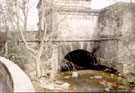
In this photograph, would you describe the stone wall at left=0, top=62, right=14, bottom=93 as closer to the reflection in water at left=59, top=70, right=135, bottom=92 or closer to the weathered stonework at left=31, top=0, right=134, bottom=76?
the reflection in water at left=59, top=70, right=135, bottom=92

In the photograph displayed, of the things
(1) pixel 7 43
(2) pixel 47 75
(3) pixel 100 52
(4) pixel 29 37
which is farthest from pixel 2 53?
(3) pixel 100 52

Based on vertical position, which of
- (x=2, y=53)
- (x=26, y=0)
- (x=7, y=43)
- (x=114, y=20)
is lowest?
(x=2, y=53)

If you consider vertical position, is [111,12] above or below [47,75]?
above

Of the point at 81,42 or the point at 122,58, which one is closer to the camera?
the point at 122,58

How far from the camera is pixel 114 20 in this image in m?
12.2

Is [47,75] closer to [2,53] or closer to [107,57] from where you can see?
[2,53]

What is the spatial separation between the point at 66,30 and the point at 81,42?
176 cm

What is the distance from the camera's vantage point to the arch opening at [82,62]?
13.0 meters

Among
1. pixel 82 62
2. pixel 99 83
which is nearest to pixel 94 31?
pixel 82 62

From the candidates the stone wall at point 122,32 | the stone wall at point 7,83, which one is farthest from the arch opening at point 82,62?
the stone wall at point 7,83

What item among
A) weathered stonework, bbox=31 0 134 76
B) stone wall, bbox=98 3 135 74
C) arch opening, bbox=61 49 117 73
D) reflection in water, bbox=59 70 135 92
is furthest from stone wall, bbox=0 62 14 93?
arch opening, bbox=61 49 117 73

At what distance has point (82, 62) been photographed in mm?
16344

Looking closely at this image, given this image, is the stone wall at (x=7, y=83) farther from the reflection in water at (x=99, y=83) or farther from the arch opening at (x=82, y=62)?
the arch opening at (x=82, y=62)

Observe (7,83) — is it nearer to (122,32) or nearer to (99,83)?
(99,83)
